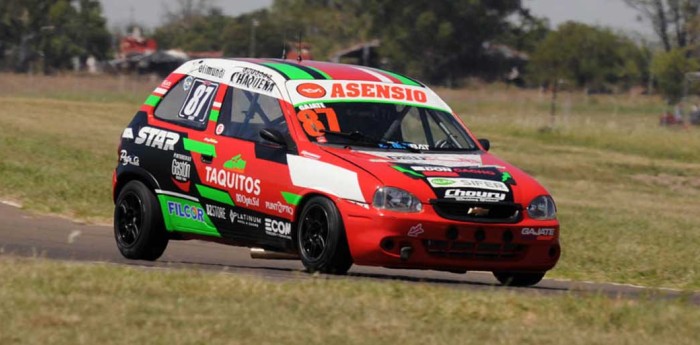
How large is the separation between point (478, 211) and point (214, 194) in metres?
2.09

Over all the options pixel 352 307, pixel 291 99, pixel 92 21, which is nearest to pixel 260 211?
pixel 291 99

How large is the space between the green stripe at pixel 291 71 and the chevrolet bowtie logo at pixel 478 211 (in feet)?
6.02

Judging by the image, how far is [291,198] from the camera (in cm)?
989

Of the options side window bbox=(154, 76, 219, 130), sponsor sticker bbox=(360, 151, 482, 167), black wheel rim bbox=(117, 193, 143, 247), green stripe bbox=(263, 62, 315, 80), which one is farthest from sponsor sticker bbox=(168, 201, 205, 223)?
sponsor sticker bbox=(360, 151, 482, 167)

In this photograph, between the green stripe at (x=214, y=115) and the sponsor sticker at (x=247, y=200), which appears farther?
the green stripe at (x=214, y=115)

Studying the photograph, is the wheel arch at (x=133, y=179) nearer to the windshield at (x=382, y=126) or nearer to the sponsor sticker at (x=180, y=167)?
the sponsor sticker at (x=180, y=167)

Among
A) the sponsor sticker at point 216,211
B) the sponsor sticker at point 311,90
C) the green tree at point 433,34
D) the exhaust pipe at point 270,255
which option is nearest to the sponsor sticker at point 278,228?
Answer: the exhaust pipe at point 270,255

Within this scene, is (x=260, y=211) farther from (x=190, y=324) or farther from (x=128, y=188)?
(x=190, y=324)

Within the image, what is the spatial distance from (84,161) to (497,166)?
15.3m

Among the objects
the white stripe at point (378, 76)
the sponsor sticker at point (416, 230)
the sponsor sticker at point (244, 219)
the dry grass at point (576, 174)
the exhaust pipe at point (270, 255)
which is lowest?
the dry grass at point (576, 174)

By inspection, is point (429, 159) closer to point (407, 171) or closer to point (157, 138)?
point (407, 171)

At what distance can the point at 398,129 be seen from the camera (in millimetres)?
10617

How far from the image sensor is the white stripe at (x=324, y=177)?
31.2 ft

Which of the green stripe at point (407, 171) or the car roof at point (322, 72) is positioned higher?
the car roof at point (322, 72)
